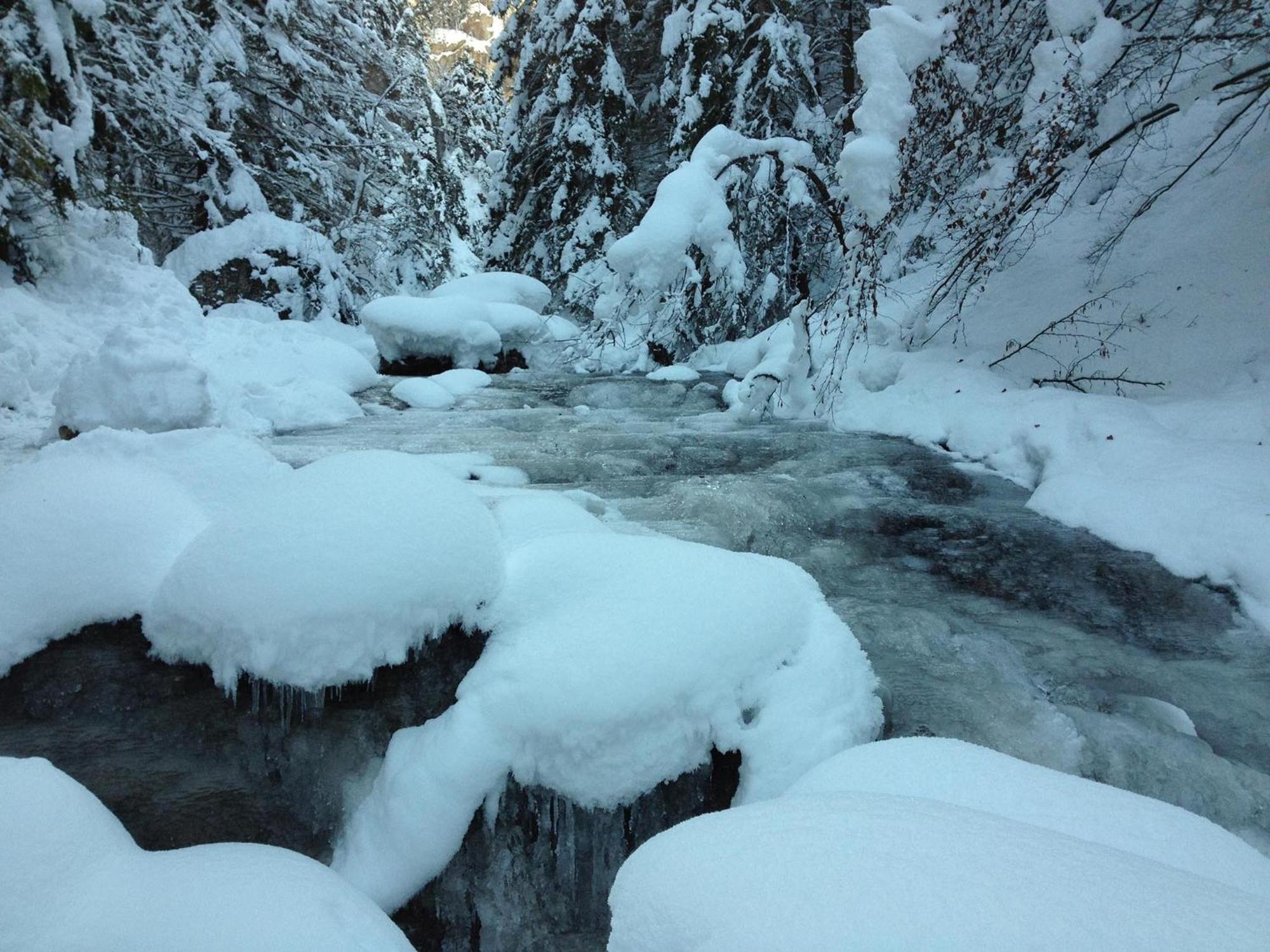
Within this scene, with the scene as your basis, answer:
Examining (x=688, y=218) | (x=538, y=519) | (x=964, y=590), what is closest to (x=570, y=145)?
(x=688, y=218)

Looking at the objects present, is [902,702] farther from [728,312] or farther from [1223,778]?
[728,312]

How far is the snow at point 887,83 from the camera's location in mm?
4422

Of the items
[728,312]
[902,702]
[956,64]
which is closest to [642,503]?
[902,702]

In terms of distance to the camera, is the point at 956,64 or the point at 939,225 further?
the point at 939,225

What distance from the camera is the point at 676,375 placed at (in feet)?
28.5

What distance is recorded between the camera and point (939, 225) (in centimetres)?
830

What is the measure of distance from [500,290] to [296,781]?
34.9 ft

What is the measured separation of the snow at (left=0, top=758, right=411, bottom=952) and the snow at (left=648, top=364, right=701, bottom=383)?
7302 millimetres

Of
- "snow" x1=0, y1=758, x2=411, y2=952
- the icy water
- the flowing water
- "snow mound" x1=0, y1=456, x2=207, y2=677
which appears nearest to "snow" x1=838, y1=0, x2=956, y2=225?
the icy water

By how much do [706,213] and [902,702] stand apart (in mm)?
4763

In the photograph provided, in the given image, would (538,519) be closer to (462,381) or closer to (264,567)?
(264,567)

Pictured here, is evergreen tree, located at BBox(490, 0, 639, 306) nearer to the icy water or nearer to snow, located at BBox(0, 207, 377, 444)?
snow, located at BBox(0, 207, 377, 444)

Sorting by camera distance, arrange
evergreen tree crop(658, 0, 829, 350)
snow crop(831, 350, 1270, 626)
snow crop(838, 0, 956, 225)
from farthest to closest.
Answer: evergreen tree crop(658, 0, 829, 350)
snow crop(838, 0, 956, 225)
snow crop(831, 350, 1270, 626)

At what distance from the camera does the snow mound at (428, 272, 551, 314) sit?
453 inches
